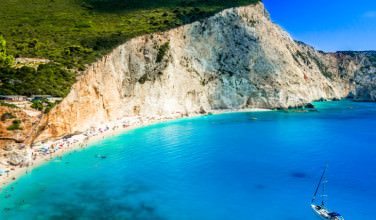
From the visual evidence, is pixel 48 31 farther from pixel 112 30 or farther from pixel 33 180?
pixel 33 180

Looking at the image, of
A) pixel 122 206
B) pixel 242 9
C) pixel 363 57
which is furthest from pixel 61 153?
pixel 363 57

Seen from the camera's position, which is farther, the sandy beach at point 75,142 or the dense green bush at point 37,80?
A: the dense green bush at point 37,80

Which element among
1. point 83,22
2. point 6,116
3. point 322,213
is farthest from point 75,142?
point 83,22

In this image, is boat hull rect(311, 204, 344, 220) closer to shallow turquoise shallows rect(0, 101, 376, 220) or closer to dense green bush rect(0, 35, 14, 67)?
shallow turquoise shallows rect(0, 101, 376, 220)

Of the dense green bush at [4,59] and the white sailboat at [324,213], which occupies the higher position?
the dense green bush at [4,59]

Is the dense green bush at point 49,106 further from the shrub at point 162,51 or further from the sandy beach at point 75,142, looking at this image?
the shrub at point 162,51

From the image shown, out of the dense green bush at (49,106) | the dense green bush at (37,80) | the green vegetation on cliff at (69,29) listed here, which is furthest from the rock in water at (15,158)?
the green vegetation on cliff at (69,29)

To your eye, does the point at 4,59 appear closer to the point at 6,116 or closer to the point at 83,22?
the point at 6,116

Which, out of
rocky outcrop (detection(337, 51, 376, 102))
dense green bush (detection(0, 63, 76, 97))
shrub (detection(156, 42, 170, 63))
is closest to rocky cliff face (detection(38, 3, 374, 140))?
shrub (detection(156, 42, 170, 63))
